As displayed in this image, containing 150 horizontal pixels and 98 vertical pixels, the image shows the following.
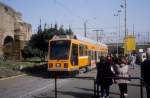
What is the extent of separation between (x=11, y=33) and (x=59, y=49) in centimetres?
3103

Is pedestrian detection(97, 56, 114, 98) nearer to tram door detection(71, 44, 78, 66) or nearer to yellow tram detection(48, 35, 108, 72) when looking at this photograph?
yellow tram detection(48, 35, 108, 72)

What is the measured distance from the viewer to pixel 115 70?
15.4 metres

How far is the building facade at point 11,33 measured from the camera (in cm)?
5650

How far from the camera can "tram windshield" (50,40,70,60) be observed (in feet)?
99.1

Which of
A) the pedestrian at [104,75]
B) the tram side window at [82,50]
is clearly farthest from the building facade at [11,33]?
the pedestrian at [104,75]

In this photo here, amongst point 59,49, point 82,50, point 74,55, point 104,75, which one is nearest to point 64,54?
point 59,49

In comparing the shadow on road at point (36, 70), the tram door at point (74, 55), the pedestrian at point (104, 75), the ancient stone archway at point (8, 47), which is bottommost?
the shadow on road at point (36, 70)

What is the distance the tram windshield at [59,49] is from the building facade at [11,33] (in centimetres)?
2565

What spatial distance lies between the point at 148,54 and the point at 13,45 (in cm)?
5111

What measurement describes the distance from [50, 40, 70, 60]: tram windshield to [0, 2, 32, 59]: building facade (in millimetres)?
25651

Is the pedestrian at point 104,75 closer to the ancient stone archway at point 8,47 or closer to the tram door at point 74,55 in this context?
the tram door at point 74,55

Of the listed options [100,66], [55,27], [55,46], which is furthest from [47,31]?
[100,66]

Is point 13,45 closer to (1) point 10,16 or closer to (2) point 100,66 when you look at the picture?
(1) point 10,16

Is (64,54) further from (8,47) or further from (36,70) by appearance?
(8,47)
